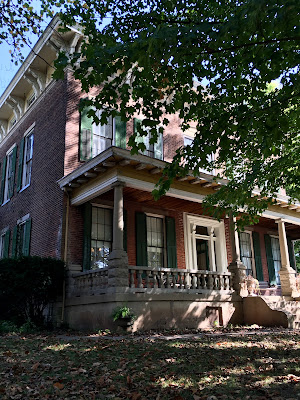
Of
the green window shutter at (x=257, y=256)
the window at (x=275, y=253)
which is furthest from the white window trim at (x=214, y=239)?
the window at (x=275, y=253)

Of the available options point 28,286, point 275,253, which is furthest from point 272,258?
point 28,286

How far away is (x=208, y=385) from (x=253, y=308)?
8123 mm

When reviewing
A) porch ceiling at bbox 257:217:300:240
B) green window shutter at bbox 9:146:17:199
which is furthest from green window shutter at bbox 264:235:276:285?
green window shutter at bbox 9:146:17:199

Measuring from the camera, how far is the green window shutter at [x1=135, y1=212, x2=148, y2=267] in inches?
538

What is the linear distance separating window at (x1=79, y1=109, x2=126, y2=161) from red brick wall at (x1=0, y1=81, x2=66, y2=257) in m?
0.74

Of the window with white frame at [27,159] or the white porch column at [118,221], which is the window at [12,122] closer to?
the window with white frame at [27,159]

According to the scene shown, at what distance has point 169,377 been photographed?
16.0 feet

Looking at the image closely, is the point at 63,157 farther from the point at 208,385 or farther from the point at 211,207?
the point at 208,385

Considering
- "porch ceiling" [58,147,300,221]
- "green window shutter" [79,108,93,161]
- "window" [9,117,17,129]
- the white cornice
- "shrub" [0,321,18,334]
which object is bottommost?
"shrub" [0,321,18,334]

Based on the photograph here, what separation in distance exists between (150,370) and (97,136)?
10465 mm

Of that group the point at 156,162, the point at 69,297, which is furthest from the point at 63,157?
the point at 69,297

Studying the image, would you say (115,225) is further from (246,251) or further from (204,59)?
(246,251)

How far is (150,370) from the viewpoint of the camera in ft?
17.1

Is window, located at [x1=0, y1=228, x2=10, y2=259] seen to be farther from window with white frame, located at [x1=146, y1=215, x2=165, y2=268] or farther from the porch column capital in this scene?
the porch column capital
